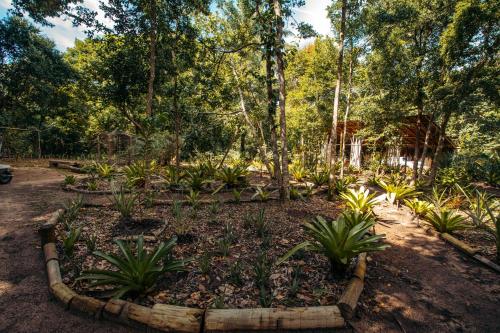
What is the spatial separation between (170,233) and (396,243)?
4412 millimetres

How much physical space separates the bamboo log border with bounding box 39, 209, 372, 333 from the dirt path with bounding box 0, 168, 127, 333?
0.11m

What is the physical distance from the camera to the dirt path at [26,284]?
7.75 ft

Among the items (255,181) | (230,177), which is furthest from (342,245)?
(255,181)

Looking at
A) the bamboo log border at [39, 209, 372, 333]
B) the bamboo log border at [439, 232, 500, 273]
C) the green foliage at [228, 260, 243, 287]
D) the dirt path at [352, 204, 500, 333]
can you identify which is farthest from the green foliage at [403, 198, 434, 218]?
the green foliage at [228, 260, 243, 287]

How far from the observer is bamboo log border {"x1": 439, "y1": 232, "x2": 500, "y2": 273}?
12.8 ft

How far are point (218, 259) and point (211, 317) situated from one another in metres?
1.37

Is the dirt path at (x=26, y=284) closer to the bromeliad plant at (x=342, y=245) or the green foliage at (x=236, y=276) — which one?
the green foliage at (x=236, y=276)

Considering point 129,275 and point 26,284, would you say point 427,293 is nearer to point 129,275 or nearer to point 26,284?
point 129,275

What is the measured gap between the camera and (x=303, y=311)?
2408 mm

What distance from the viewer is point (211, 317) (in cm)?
230

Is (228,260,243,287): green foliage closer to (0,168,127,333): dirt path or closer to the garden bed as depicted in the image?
the garden bed

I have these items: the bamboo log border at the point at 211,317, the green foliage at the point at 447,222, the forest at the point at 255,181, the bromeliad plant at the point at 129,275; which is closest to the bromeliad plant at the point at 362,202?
the forest at the point at 255,181

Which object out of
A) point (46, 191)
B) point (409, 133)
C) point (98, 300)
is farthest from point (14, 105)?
point (409, 133)

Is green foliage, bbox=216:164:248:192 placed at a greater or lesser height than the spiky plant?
greater
